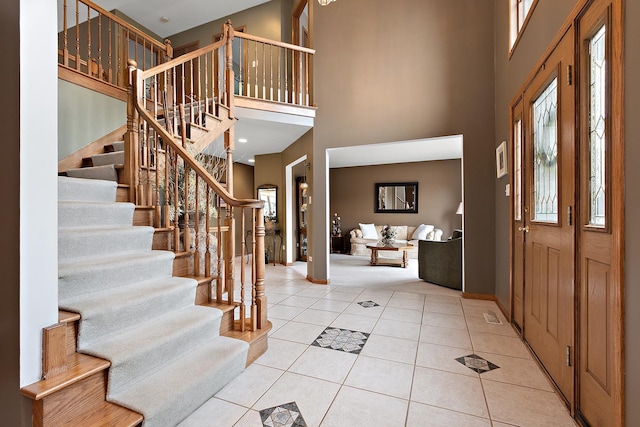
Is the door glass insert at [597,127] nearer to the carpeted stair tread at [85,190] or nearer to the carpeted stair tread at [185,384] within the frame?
the carpeted stair tread at [185,384]

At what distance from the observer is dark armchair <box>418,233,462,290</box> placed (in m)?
4.16

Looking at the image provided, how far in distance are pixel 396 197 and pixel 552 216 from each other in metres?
6.27

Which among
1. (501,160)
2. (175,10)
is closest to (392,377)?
(501,160)

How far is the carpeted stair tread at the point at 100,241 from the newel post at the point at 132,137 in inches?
21.4

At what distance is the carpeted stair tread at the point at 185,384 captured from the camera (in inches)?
53.3

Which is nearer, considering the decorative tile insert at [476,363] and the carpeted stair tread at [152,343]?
the carpeted stair tread at [152,343]

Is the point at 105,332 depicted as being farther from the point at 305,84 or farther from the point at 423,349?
the point at 305,84

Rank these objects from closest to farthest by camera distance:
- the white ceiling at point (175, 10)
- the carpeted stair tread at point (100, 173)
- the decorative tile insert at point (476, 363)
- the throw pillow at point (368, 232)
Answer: the decorative tile insert at point (476, 363)
the carpeted stair tread at point (100, 173)
the white ceiling at point (175, 10)
the throw pillow at point (368, 232)

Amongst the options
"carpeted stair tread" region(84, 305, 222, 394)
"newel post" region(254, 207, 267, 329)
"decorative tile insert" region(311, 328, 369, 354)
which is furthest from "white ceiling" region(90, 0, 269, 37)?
"decorative tile insert" region(311, 328, 369, 354)

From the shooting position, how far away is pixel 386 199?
825 centimetres

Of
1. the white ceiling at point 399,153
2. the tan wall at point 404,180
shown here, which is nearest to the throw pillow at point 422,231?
the tan wall at point 404,180

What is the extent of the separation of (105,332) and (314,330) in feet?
5.44

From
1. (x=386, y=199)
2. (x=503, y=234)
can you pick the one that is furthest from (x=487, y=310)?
(x=386, y=199)

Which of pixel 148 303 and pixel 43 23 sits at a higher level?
pixel 43 23
